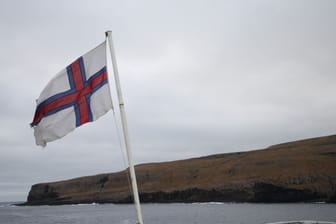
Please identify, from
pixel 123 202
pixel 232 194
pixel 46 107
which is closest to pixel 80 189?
pixel 123 202

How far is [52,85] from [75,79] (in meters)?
0.49

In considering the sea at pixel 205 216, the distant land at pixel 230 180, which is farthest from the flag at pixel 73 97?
the distant land at pixel 230 180

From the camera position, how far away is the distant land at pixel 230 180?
5044 inches

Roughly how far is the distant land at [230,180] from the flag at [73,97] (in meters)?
116

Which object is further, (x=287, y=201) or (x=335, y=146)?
(x=335, y=146)

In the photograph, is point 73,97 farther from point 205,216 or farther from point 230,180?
point 230,180

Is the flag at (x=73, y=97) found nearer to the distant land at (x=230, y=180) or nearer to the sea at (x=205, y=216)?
the sea at (x=205, y=216)

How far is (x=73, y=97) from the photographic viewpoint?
383 inches

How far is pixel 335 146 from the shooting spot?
158 m

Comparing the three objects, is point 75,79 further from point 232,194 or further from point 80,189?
point 80,189

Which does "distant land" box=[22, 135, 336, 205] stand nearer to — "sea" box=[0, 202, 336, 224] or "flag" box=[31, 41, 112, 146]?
"sea" box=[0, 202, 336, 224]

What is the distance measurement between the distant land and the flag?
115991 mm

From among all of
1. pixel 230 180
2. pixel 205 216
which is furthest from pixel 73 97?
pixel 230 180

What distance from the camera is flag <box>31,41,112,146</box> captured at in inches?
376
